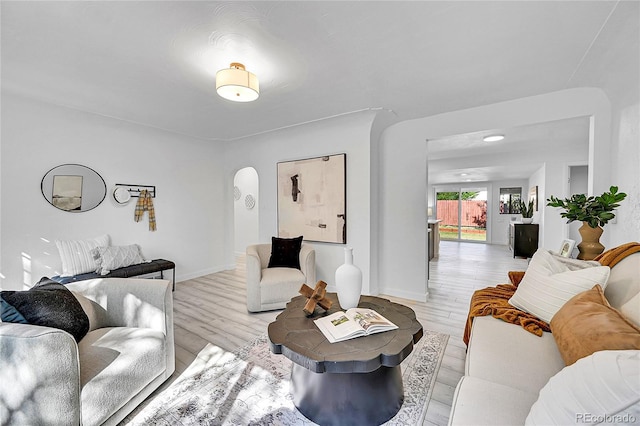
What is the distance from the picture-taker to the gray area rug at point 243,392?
156cm

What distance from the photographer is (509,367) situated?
123cm

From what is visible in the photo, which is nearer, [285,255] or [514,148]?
[285,255]

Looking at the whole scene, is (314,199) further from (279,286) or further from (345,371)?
(345,371)

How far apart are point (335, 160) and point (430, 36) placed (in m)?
2.04

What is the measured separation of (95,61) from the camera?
215 centimetres

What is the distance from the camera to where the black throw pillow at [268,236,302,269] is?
351cm

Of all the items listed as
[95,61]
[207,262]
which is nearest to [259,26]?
[95,61]

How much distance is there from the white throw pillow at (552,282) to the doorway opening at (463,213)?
7.67 metres

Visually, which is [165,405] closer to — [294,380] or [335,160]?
[294,380]

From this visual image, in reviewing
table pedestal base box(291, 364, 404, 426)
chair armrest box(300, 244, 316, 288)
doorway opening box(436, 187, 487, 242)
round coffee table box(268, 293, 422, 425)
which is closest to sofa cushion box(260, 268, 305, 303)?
chair armrest box(300, 244, 316, 288)

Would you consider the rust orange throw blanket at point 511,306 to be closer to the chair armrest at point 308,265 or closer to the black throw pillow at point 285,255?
the chair armrest at point 308,265

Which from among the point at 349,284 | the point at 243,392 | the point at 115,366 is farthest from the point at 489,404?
the point at 115,366

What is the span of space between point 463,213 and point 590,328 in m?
9.45

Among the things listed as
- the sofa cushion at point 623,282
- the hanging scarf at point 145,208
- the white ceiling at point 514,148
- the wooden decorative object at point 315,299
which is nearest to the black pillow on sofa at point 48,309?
the wooden decorative object at point 315,299
